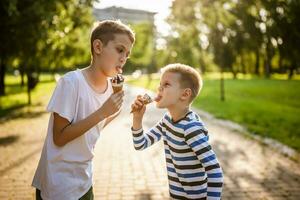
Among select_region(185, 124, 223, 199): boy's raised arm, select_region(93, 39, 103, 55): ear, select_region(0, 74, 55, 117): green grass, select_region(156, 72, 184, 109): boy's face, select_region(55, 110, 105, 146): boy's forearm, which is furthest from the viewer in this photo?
select_region(0, 74, 55, 117): green grass

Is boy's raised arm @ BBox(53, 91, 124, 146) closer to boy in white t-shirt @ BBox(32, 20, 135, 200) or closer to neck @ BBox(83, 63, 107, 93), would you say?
boy in white t-shirt @ BBox(32, 20, 135, 200)

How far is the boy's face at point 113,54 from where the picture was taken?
280 cm

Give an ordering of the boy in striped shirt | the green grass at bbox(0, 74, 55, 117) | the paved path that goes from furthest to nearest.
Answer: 1. the green grass at bbox(0, 74, 55, 117)
2. the paved path
3. the boy in striped shirt

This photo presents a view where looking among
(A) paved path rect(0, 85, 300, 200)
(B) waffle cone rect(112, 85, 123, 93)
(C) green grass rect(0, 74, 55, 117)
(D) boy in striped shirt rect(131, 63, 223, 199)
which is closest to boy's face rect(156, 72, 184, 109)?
(D) boy in striped shirt rect(131, 63, 223, 199)

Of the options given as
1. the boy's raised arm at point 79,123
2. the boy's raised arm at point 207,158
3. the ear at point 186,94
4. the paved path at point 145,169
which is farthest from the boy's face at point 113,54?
the paved path at point 145,169

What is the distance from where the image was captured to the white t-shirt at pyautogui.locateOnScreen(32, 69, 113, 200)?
2.62 m

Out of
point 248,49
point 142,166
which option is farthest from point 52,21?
point 248,49

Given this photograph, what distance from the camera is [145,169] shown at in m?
7.52

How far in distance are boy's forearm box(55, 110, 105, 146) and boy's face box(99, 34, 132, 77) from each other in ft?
1.23

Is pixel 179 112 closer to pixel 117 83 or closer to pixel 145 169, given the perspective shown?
pixel 117 83

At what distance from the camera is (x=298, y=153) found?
880 cm

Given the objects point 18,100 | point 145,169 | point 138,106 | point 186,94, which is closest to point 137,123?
point 138,106

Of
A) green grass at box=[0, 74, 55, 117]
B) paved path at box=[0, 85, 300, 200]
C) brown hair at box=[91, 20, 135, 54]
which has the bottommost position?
green grass at box=[0, 74, 55, 117]

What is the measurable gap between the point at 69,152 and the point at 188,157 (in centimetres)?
89
